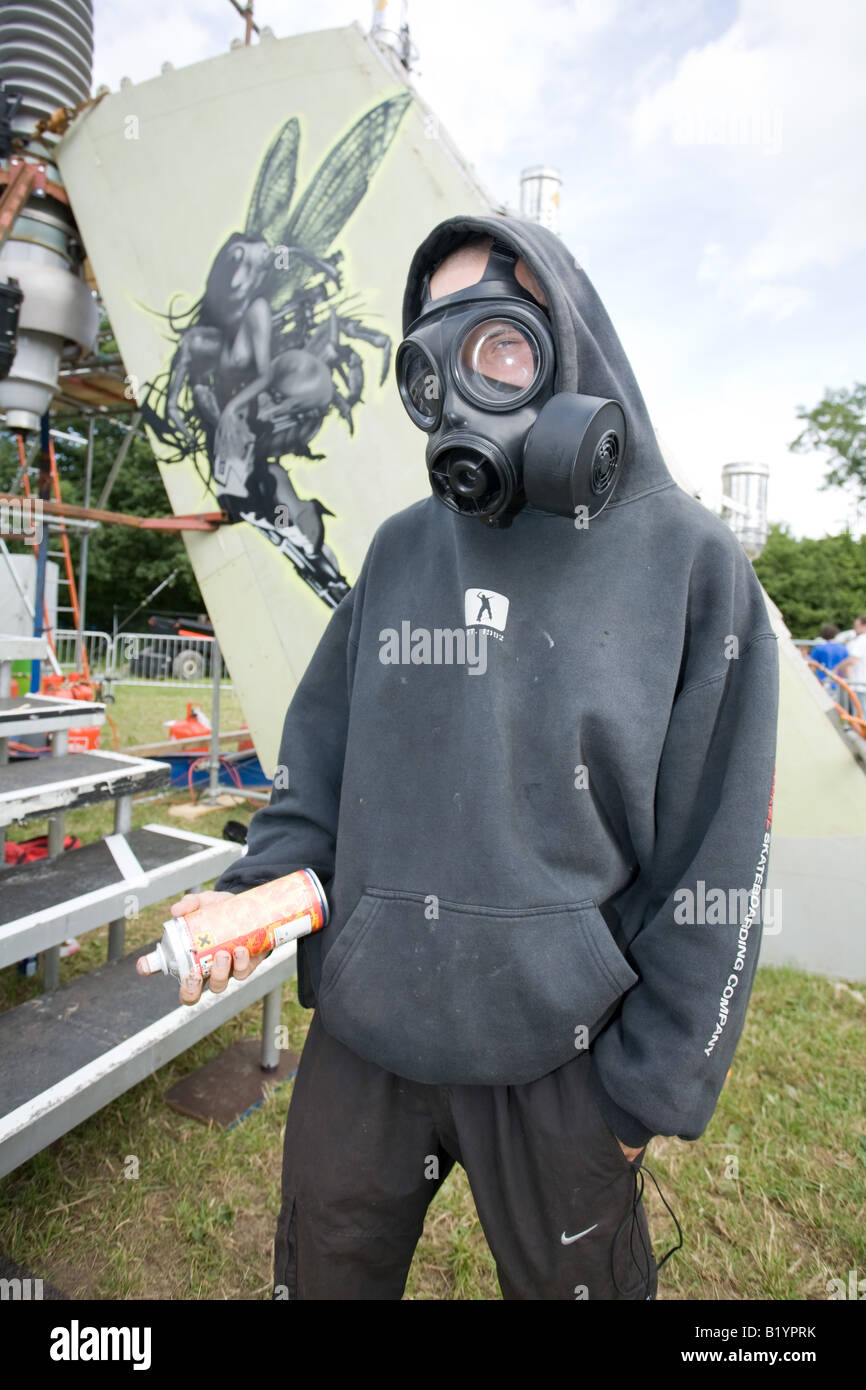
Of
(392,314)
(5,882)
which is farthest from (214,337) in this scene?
(5,882)

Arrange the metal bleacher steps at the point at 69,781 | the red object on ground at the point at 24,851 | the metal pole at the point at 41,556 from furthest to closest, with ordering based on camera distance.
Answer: the metal pole at the point at 41,556
the red object on ground at the point at 24,851
the metal bleacher steps at the point at 69,781

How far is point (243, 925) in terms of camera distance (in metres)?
1.30

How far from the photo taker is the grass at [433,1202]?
7.39ft

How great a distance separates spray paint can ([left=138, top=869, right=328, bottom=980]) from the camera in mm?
1235

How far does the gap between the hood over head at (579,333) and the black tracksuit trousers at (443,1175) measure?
1.07 metres

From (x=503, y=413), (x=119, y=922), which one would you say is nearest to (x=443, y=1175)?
(x=503, y=413)

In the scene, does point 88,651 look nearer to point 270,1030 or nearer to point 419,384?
point 270,1030

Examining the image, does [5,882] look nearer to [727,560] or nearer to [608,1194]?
[608,1194]

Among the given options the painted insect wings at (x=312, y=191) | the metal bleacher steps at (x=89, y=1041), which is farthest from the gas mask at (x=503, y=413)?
the painted insect wings at (x=312, y=191)

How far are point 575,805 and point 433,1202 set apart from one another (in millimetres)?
2162

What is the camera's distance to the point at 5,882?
2832 millimetres

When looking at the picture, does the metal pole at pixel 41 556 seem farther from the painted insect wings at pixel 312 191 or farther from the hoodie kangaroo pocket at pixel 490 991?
the hoodie kangaroo pocket at pixel 490 991

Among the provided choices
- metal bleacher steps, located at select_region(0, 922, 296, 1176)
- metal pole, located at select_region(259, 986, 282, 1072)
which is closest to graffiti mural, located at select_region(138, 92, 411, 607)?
metal pole, located at select_region(259, 986, 282, 1072)

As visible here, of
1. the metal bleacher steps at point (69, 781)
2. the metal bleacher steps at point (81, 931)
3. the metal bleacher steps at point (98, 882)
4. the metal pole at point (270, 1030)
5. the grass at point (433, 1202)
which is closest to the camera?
the metal bleacher steps at point (81, 931)
